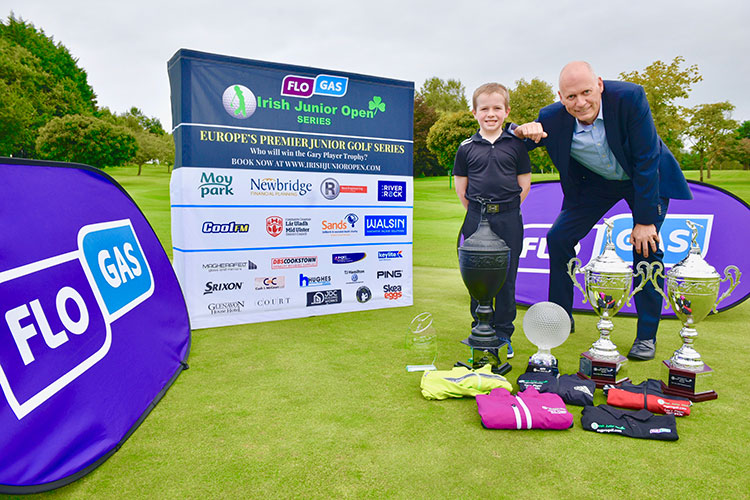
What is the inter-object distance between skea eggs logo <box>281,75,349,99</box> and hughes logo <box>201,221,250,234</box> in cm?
125

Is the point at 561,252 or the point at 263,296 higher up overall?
the point at 561,252

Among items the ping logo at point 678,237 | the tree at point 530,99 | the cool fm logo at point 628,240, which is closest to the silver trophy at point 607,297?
the cool fm logo at point 628,240

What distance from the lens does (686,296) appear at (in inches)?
92.0

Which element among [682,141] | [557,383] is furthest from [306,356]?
[682,141]

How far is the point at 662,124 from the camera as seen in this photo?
66.9ft

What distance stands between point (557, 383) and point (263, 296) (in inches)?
103

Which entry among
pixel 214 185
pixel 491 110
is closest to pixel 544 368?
pixel 491 110

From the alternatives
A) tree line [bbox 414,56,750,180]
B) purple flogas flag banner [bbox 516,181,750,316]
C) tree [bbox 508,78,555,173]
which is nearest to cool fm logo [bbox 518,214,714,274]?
purple flogas flag banner [bbox 516,181,750,316]

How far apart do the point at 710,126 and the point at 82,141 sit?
123 ft

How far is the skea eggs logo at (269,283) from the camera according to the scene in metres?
3.98

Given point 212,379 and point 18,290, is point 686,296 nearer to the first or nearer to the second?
point 212,379

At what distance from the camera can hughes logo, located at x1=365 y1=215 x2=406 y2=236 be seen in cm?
447

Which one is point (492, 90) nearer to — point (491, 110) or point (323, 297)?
point (491, 110)

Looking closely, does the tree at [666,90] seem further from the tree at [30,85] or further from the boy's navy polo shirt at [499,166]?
the tree at [30,85]
